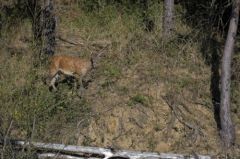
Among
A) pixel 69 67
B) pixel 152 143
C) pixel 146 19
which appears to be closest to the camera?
pixel 152 143

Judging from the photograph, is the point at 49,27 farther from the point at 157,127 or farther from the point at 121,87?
the point at 157,127

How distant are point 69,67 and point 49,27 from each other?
214 cm

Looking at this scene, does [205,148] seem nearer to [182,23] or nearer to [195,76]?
[195,76]

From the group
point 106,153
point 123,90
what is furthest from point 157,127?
point 106,153

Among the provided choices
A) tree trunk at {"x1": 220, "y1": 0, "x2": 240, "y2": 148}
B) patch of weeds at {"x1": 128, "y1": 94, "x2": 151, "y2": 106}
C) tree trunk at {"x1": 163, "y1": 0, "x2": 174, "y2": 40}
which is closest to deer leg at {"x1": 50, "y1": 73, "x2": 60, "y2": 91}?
patch of weeds at {"x1": 128, "y1": 94, "x2": 151, "y2": 106}

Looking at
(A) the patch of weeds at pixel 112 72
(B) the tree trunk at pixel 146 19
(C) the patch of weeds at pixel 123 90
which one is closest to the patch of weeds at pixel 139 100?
(C) the patch of weeds at pixel 123 90

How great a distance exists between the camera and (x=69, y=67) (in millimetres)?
15906

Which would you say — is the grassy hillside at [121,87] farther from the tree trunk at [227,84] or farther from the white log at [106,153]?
the white log at [106,153]

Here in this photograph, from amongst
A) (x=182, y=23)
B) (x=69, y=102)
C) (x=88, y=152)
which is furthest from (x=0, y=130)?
(x=182, y=23)

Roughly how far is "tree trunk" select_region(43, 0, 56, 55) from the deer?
4.81ft

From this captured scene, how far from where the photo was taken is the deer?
15.9 meters

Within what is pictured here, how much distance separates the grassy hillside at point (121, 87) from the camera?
1438 centimetres

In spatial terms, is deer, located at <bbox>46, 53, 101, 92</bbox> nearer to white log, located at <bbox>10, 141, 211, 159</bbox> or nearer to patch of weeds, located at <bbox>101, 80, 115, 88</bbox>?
patch of weeds, located at <bbox>101, 80, 115, 88</bbox>

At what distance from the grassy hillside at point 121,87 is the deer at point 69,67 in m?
0.29
